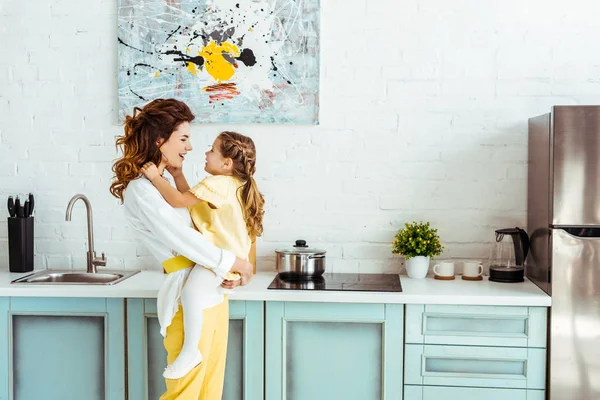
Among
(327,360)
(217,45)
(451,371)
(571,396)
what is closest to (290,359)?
(327,360)

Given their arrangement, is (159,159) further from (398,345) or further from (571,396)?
(571,396)

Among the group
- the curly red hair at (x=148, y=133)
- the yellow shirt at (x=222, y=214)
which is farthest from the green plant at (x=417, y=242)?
the curly red hair at (x=148, y=133)

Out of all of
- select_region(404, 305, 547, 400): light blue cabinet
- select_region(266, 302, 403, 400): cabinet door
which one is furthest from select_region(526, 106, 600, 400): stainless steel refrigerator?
select_region(266, 302, 403, 400): cabinet door

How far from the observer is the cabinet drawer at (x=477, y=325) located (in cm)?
256

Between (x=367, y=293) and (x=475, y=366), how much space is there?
516 millimetres

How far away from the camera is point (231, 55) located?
3098 mm

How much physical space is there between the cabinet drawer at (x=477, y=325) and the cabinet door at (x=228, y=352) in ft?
2.00

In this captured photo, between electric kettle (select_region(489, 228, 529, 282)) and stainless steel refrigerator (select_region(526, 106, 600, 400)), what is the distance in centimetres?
30

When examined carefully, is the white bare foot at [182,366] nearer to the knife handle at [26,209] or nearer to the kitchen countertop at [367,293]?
the kitchen countertop at [367,293]

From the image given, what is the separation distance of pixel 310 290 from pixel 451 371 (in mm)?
643

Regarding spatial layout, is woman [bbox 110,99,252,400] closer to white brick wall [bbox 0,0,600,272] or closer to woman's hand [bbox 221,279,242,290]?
woman's hand [bbox 221,279,242,290]

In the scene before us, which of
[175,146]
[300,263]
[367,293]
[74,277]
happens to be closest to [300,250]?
[300,263]

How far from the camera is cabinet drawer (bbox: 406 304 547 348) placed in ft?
8.39

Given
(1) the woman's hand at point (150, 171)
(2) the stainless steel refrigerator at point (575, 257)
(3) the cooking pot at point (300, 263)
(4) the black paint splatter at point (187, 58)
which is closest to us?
(1) the woman's hand at point (150, 171)
